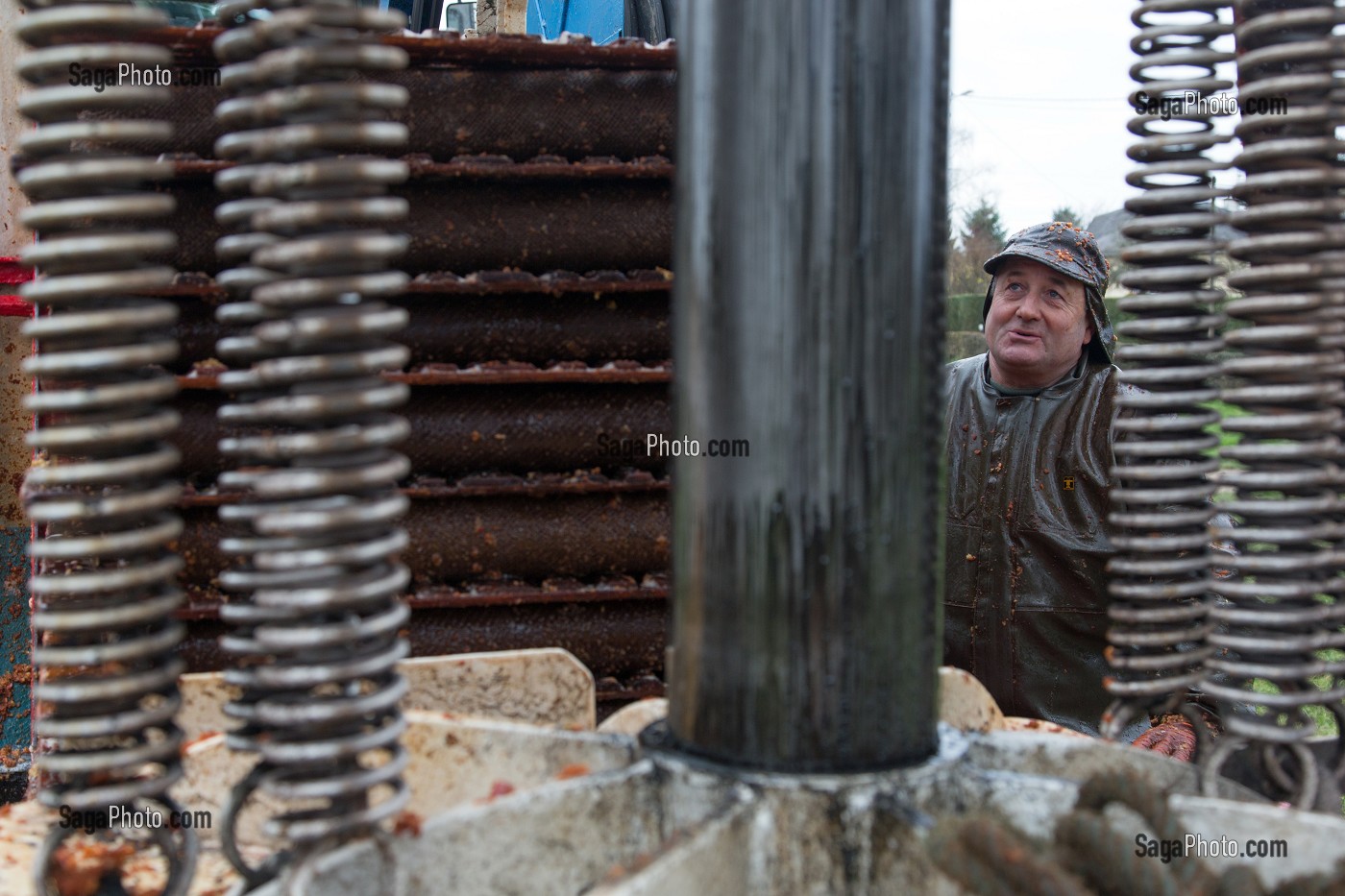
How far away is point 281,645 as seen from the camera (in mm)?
1340

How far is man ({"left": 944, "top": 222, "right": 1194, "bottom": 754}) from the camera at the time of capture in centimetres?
463

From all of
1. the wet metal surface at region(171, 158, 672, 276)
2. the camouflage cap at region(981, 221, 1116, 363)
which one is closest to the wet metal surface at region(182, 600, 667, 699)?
the wet metal surface at region(171, 158, 672, 276)

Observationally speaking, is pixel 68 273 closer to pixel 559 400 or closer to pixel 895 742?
pixel 895 742

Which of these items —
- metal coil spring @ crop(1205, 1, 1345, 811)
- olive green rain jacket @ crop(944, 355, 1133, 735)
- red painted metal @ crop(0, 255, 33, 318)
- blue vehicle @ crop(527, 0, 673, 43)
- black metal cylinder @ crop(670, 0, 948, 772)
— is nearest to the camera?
black metal cylinder @ crop(670, 0, 948, 772)

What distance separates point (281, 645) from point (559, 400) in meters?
1.56

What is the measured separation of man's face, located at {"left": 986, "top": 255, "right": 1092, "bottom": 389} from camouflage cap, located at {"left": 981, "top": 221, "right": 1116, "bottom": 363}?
40mm

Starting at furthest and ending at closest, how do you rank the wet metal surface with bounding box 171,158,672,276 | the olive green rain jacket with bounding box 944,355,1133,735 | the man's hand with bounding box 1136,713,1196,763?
the olive green rain jacket with bounding box 944,355,1133,735, the man's hand with bounding box 1136,713,1196,763, the wet metal surface with bounding box 171,158,672,276

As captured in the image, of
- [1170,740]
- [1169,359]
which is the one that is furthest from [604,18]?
[1169,359]

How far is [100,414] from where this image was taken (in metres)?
1.38

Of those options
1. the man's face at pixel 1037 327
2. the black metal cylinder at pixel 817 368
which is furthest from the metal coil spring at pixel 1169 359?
the man's face at pixel 1037 327

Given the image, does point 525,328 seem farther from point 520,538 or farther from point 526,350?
point 520,538

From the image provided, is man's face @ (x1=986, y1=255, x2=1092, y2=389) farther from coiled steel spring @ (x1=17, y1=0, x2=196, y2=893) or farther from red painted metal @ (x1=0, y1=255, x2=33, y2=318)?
coiled steel spring @ (x1=17, y1=0, x2=196, y2=893)

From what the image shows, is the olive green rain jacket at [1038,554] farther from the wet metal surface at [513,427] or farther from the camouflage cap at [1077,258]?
the wet metal surface at [513,427]

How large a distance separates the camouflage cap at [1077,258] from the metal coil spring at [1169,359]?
3209 millimetres
